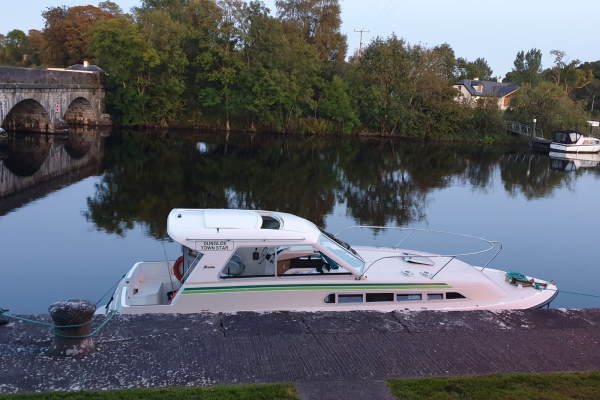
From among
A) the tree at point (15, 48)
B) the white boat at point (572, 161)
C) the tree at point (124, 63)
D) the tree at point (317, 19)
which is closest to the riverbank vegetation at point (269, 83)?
the tree at point (124, 63)

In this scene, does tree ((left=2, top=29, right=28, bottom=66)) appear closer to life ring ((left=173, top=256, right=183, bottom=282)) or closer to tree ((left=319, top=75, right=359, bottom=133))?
tree ((left=319, top=75, right=359, bottom=133))

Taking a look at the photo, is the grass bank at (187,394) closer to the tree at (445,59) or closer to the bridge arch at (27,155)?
the bridge arch at (27,155)

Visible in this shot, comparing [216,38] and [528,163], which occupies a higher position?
[216,38]

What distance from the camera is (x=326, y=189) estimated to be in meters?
33.8

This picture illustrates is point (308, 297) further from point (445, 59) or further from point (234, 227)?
point (445, 59)

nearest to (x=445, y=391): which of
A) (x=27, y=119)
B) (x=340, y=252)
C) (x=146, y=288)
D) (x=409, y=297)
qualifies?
(x=409, y=297)

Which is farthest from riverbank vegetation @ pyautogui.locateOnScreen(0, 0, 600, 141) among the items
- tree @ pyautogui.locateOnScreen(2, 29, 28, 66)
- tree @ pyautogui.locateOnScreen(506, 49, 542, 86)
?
tree @ pyautogui.locateOnScreen(506, 49, 542, 86)

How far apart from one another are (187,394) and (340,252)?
6005 mm

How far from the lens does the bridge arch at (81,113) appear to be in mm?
63775

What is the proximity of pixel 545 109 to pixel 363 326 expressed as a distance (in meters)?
68.5

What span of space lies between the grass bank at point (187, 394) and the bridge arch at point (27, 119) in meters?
51.3

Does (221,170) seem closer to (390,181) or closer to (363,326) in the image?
(390,181)

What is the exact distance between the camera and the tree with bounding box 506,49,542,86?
371 feet

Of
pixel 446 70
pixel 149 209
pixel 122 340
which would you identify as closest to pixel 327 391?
pixel 122 340
